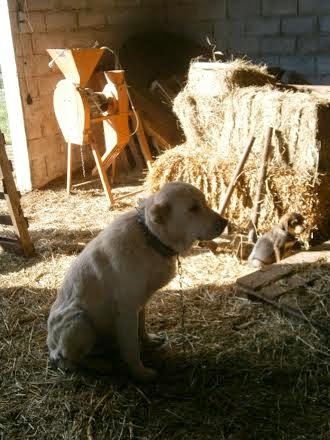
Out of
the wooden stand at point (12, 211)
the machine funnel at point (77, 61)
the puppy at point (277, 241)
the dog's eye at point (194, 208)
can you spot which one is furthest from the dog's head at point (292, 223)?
the machine funnel at point (77, 61)

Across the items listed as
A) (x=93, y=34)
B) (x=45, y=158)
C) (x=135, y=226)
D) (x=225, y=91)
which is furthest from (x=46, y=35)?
(x=135, y=226)

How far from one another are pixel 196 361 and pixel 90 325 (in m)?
0.82

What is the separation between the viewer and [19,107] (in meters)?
7.27

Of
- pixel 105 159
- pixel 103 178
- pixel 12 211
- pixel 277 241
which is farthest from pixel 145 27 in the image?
pixel 277 241

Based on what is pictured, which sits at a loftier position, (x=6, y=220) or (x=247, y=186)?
(x=247, y=186)

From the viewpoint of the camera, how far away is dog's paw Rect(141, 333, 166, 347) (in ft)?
11.5

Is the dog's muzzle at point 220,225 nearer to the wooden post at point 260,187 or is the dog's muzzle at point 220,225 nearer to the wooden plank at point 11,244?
the wooden post at point 260,187

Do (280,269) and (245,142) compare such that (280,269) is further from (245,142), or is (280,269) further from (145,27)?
(145,27)

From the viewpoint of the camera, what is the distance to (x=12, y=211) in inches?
205

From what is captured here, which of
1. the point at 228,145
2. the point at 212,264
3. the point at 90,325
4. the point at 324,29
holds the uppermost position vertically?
the point at 324,29

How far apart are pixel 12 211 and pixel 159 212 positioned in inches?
109

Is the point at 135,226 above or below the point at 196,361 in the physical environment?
above

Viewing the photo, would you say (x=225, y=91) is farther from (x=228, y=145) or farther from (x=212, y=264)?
(x=212, y=264)

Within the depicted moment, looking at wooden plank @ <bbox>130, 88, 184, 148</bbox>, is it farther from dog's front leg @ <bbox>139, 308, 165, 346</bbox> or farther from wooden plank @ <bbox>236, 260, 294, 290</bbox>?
dog's front leg @ <bbox>139, 308, 165, 346</bbox>
